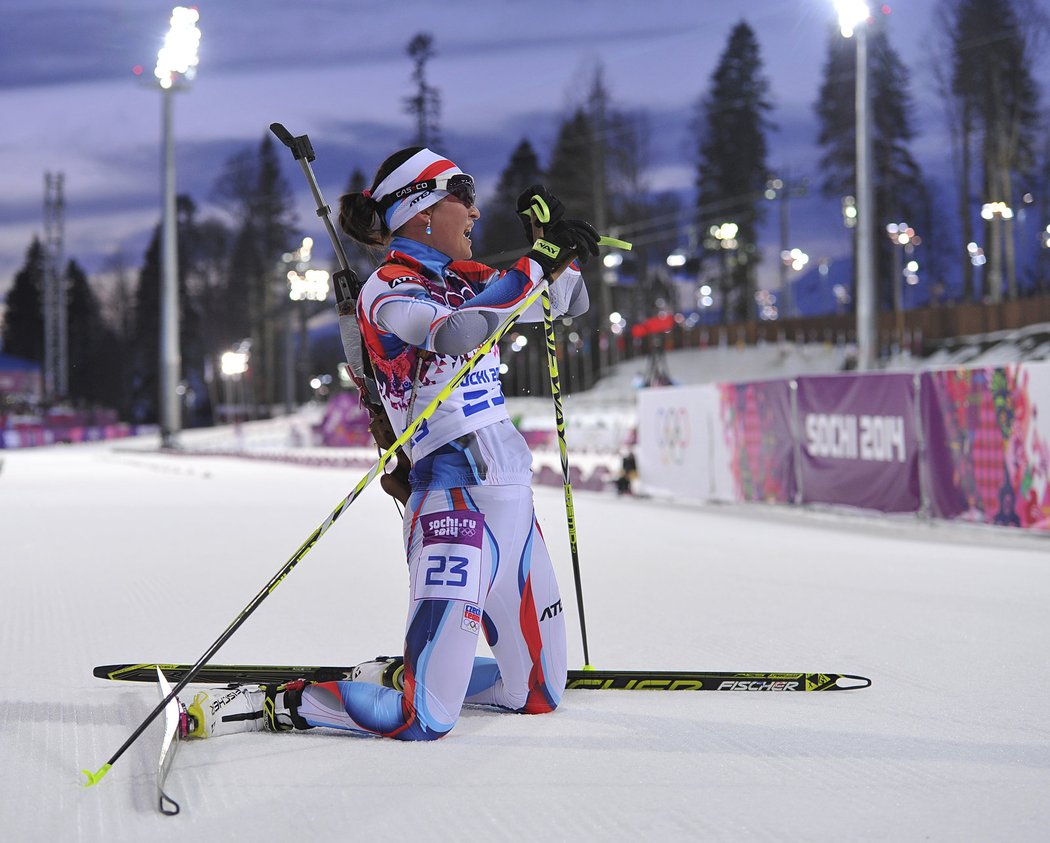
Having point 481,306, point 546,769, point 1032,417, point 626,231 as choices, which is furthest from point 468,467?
point 626,231

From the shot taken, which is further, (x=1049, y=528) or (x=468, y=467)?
(x=1049, y=528)

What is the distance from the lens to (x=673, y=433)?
1490 cm

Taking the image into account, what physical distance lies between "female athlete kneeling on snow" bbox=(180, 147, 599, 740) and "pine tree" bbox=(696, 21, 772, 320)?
54.3 meters

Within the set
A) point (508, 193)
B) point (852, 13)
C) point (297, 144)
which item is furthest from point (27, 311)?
point (297, 144)

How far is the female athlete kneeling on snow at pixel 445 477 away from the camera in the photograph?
3215 millimetres

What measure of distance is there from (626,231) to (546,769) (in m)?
50.1

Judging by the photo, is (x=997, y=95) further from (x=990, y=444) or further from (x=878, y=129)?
(x=990, y=444)

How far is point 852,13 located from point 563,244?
16960mm

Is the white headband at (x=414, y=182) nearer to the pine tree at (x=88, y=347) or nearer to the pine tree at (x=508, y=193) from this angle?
the pine tree at (x=508, y=193)

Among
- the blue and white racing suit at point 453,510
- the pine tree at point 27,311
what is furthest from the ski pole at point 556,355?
the pine tree at point 27,311

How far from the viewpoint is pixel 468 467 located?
3.35m

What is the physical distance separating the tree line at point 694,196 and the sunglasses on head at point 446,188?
32.6 m

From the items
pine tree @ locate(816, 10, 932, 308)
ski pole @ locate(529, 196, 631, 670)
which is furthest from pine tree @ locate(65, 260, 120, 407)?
ski pole @ locate(529, 196, 631, 670)

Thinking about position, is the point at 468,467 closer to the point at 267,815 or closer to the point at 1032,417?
the point at 267,815
